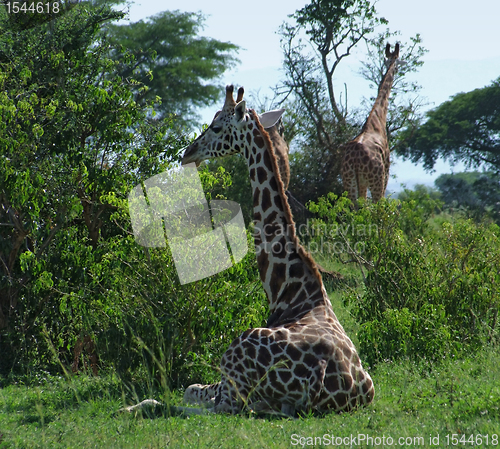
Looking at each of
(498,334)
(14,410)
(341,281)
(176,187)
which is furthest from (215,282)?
(341,281)

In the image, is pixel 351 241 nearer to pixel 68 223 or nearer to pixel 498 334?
pixel 498 334

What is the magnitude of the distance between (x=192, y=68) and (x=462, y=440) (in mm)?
23981

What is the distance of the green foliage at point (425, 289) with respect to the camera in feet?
21.9

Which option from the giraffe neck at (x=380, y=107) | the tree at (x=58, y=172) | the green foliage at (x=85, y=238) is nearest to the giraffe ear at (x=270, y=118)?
the green foliage at (x=85, y=238)

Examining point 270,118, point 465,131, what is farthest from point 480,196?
point 270,118

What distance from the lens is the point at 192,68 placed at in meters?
26.3

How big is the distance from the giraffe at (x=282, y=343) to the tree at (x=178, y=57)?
2070 cm

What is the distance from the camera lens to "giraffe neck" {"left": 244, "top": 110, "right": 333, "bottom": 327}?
5223 millimetres

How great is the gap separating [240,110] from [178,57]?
21.8 metres

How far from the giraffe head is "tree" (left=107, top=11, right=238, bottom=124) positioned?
65.5 feet

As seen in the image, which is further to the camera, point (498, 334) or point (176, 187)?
point (498, 334)

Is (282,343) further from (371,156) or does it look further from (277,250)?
(371,156)

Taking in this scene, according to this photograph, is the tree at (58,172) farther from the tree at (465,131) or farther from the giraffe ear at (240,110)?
the tree at (465,131)

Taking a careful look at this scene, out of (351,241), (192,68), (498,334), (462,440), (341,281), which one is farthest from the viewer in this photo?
(192,68)
